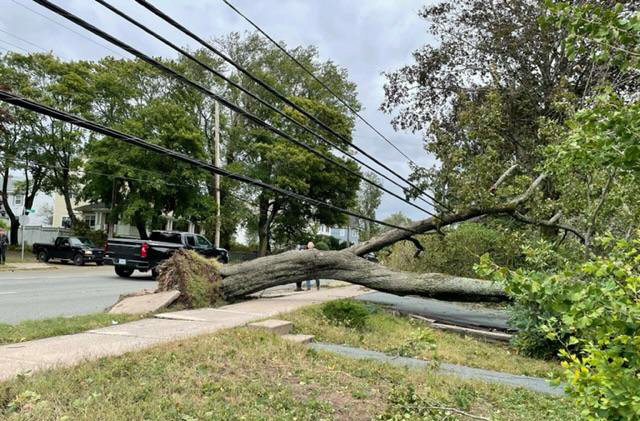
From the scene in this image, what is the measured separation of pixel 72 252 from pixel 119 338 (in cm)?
2058

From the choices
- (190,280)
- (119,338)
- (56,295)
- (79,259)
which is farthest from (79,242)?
(119,338)

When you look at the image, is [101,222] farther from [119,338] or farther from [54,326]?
[119,338]

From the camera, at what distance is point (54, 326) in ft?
24.0

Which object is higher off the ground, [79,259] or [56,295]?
[79,259]

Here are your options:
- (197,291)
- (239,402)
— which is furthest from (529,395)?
(197,291)

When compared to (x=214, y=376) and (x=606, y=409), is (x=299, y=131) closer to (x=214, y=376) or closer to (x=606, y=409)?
(x=214, y=376)

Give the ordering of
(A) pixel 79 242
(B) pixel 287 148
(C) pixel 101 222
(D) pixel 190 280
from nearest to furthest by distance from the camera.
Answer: (D) pixel 190 280 → (A) pixel 79 242 → (B) pixel 287 148 → (C) pixel 101 222

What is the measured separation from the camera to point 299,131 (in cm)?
3519

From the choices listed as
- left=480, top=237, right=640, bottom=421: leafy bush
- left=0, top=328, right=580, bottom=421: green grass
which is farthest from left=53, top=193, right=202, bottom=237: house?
left=480, top=237, right=640, bottom=421: leafy bush

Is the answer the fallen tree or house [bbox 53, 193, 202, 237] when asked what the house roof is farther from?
the fallen tree

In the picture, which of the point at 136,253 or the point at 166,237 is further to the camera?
the point at 166,237

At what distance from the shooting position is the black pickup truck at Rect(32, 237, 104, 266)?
24.7m

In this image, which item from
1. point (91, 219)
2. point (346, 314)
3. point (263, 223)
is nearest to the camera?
point (346, 314)

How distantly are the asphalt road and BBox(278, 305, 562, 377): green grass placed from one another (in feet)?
15.9
